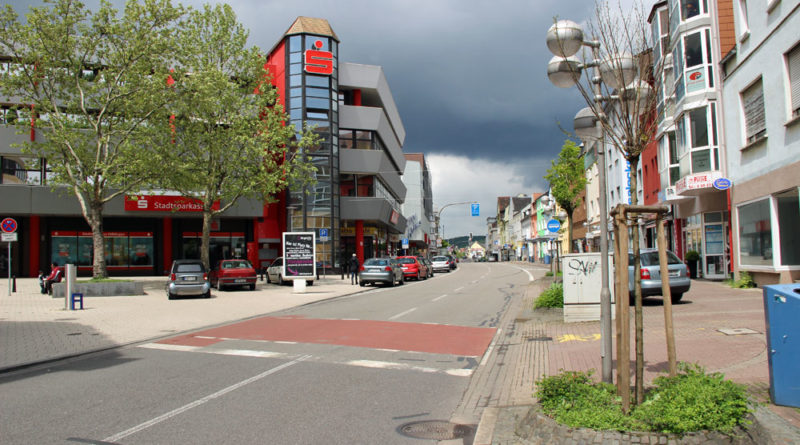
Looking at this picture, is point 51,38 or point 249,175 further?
point 249,175

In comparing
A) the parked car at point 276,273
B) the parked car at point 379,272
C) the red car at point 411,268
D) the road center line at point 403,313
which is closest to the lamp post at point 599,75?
the road center line at point 403,313

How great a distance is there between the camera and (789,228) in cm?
1647

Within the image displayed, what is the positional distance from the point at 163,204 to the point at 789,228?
3198cm

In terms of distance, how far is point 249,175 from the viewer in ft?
92.5

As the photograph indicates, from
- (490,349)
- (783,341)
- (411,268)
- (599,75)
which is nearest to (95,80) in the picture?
(411,268)

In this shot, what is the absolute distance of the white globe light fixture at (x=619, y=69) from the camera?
548 cm

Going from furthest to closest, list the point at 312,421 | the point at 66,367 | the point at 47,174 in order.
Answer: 1. the point at 47,174
2. the point at 66,367
3. the point at 312,421

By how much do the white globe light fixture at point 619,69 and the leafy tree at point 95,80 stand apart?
2215cm

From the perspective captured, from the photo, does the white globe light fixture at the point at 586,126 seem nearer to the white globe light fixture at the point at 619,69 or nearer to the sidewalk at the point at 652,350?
the white globe light fixture at the point at 619,69

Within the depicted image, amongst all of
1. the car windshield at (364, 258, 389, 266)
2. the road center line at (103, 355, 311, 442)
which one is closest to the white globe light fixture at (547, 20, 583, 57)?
the road center line at (103, 355, 311, 442)

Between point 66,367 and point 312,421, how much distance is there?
16.8ft

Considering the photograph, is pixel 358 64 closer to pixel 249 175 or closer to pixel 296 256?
pixel 249 175

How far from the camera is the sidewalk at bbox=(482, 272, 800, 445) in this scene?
5449mm

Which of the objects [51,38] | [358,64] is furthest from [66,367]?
[358,64]
